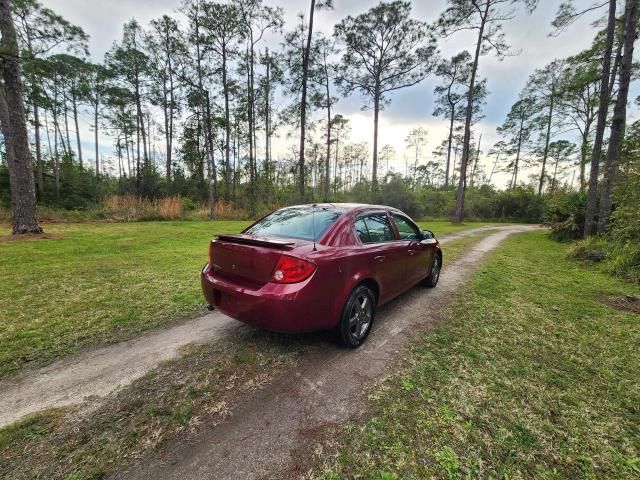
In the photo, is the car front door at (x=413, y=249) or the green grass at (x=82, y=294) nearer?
the green grass at (x=82, y=294)

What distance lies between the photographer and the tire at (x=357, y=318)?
265cm

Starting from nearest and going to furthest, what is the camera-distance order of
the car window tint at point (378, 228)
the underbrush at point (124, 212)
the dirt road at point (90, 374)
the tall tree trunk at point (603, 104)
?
the dirt road at point (90, 374), the car window tint at point (378, 228), the tall tree trunk at point (603, 104), the underbrush at point (124, 212)

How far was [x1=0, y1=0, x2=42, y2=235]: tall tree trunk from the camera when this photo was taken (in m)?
7.44

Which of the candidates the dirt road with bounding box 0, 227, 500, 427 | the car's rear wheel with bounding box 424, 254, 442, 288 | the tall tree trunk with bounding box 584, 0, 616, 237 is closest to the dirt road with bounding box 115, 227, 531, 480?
the dirt road with bounding box 0, 227, 500, 427

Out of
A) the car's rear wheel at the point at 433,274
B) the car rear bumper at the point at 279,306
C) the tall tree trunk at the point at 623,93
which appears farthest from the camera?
the tall tree trunk at the point at 623,93

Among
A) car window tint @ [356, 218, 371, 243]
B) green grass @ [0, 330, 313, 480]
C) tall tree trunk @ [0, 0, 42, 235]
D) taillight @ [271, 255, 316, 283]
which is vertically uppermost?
tall tree trunk @ [0, 0, 42, 235]

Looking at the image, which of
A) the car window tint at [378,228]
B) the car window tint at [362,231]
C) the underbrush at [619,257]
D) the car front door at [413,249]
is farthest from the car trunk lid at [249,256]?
the underbrush at [619,257]

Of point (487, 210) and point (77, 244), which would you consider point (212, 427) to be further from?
point (487, 210)

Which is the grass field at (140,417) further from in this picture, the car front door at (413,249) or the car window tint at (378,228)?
the car front door at (413,249)

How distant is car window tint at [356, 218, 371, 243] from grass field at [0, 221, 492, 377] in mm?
2534

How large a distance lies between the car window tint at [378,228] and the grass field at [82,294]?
8.70 feet

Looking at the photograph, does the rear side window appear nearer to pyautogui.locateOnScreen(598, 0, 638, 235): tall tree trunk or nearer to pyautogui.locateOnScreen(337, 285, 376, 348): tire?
pyautogui.locateOnScreen(337, 285, 376, 348): tire

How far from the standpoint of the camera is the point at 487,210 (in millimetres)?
27516

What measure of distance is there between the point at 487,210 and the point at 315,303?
30964 millimetres
